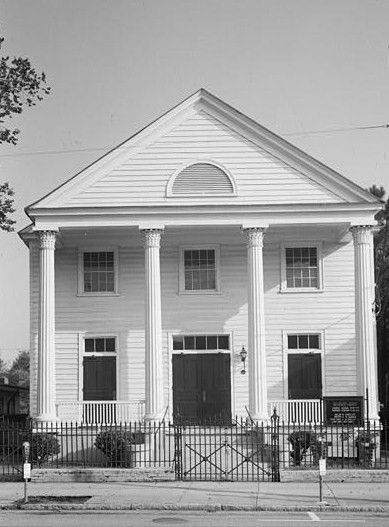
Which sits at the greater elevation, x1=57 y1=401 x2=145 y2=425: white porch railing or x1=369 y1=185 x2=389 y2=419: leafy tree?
x1=369 y1=185 x2=389 y2=419: leafy tree

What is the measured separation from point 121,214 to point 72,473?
9386mm

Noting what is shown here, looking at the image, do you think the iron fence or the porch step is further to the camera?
the iron fence

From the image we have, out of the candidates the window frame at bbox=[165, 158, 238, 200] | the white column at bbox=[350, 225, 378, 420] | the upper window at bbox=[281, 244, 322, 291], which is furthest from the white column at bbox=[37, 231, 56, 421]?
the white column at bbox=[350, 225, 378, 420]

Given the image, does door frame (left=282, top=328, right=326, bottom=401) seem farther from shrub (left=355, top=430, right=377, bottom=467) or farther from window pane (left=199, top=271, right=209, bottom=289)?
shrub (left=355, top=430, right=377, bottom=467)

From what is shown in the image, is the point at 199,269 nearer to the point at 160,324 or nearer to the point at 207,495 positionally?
the point at 160,324

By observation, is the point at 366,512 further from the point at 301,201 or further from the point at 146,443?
the point at 301,201

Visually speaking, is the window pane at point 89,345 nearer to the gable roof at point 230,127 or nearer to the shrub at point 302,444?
the gable roof at point 230,127

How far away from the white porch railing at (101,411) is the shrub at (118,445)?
15.4 feet

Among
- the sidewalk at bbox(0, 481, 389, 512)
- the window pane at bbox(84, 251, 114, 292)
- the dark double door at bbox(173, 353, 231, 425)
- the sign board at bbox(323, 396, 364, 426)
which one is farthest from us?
the window pane at bbox(84, 251, 114, 292)

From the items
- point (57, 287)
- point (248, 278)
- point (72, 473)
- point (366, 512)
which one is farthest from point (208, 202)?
point (366, 512)

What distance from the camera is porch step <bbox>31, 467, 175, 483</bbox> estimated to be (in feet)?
72.3

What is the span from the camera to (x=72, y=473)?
22.2 metres

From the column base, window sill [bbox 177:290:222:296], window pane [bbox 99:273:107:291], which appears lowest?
the column base

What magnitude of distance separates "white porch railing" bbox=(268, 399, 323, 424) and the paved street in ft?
38.5
